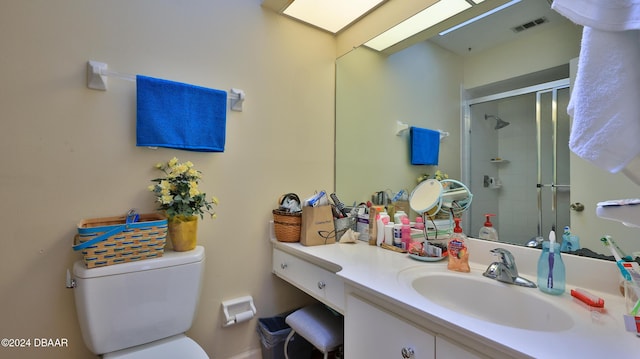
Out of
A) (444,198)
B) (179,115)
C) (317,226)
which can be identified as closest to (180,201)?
(179,115)

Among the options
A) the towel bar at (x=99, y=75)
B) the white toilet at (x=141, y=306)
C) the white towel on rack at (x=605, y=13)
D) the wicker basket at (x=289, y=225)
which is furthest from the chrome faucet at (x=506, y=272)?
the towel bar at (x=99, y=75)

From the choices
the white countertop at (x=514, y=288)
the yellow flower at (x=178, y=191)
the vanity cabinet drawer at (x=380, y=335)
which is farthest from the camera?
the yellow flower at (x=178, y=191)

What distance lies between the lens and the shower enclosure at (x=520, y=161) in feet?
3.79

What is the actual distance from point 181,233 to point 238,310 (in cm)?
57

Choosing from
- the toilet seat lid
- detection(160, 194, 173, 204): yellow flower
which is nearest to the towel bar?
detection(160, 194, 173, 204): yellow flower

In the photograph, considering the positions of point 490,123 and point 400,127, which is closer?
Answer: point 490,123

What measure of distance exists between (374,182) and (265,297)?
3.21ft

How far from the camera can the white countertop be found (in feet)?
2.02

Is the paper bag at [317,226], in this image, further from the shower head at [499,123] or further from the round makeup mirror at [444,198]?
the shower head at [499,123]

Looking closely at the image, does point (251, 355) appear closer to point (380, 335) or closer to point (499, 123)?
point (380, 335)

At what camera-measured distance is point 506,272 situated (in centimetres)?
102

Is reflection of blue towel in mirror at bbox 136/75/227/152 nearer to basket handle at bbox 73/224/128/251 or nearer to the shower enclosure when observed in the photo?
basket handle at bbox 73/224/128/251

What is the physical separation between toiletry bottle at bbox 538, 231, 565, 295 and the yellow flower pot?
1.35m

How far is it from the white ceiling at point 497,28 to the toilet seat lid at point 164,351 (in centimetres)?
189
